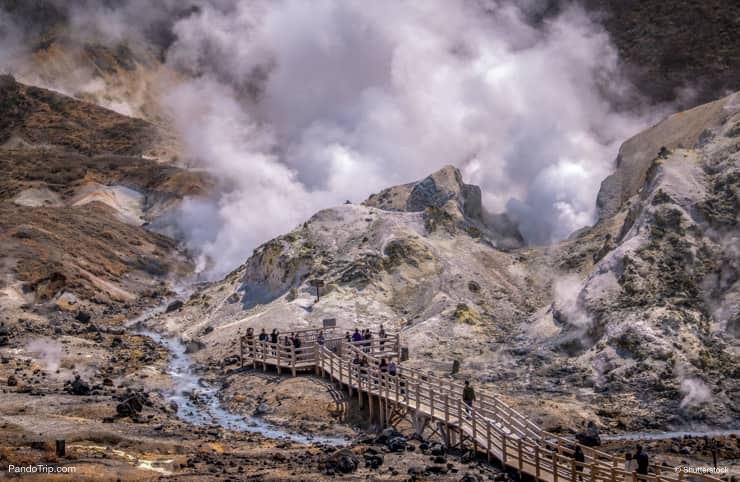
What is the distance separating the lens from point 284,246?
2421 inches

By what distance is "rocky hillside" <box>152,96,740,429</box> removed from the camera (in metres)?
38.2

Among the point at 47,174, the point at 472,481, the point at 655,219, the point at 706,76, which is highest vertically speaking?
the point at 706,76

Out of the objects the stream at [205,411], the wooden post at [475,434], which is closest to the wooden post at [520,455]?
the wooden post at [475,434]

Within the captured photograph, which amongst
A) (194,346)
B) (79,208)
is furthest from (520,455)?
(79,208)

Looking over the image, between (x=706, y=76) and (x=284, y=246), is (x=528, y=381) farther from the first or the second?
(x=706, y=76)

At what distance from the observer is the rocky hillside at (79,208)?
69.2 meters

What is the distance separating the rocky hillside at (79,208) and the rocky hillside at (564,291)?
12137mm

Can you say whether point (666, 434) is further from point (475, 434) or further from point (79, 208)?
point (79, 208)

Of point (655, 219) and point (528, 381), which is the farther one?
point (655, 219)

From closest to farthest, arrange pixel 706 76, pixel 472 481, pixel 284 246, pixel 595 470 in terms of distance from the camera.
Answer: pixel 595 470 < pixel 472 481 < pixel 284 246 < pixel 706 76

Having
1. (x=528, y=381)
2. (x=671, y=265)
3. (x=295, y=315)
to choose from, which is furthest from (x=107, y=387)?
(x=671, y=265)

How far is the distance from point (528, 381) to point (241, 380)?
14.2 metres

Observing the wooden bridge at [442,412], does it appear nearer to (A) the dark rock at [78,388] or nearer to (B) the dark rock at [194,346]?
(B) the dark rock at [194,346]

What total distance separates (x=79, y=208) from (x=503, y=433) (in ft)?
293
